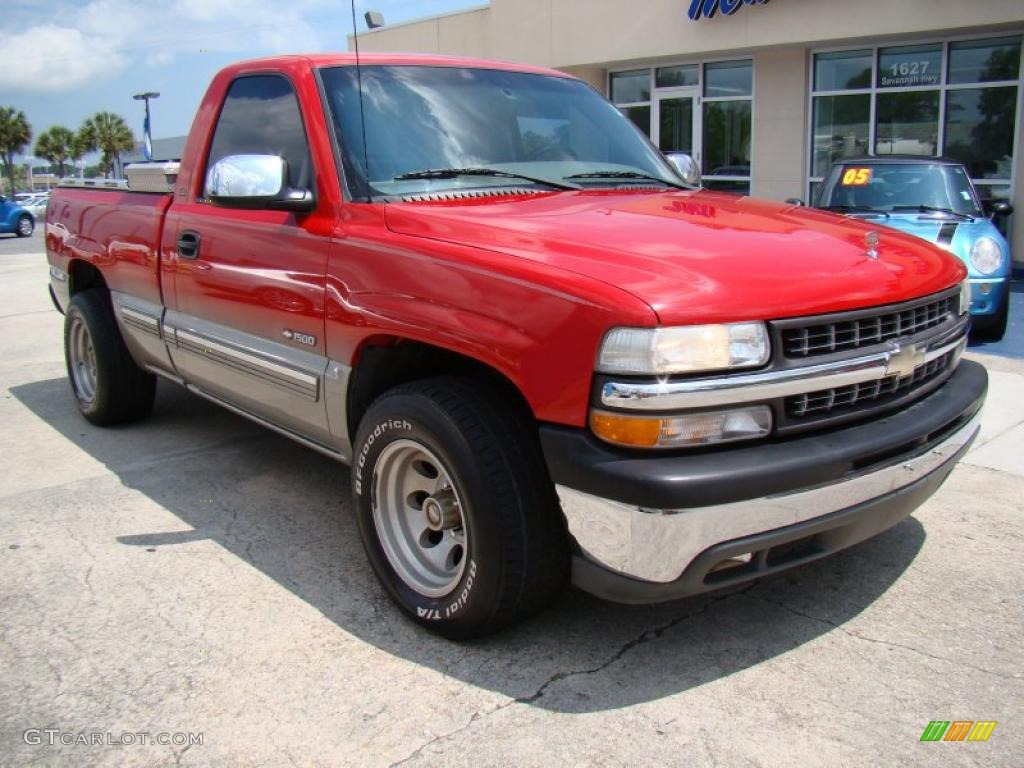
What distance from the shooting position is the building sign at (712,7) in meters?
14.1

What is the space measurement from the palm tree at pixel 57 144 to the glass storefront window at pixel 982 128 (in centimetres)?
9093

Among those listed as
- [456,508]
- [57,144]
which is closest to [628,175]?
[456,508]

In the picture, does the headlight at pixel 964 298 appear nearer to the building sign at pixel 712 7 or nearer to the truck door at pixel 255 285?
the truck door at pixel 255 285

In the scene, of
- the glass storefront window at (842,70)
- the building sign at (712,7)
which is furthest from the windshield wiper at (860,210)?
the building sign at (712,7)

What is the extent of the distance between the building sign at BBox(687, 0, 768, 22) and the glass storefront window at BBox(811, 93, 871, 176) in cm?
183

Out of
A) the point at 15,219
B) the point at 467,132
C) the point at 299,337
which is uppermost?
the point at 467,132

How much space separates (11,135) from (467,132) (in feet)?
291

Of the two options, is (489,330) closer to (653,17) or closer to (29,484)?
(29,484)

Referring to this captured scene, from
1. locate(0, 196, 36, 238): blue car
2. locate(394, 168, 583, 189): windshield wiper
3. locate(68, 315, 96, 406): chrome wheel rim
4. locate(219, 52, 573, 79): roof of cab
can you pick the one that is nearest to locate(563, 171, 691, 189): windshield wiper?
locate(394, 168, 583, 189): windshield wiper

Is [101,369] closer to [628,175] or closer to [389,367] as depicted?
[389,367]

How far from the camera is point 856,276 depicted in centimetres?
280

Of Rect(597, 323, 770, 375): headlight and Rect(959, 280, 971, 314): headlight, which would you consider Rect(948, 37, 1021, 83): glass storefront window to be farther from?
Rect(597, 323, 770, 375): headlight

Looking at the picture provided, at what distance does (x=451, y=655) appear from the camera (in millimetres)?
2986

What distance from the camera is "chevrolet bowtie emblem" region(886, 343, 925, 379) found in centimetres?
279
